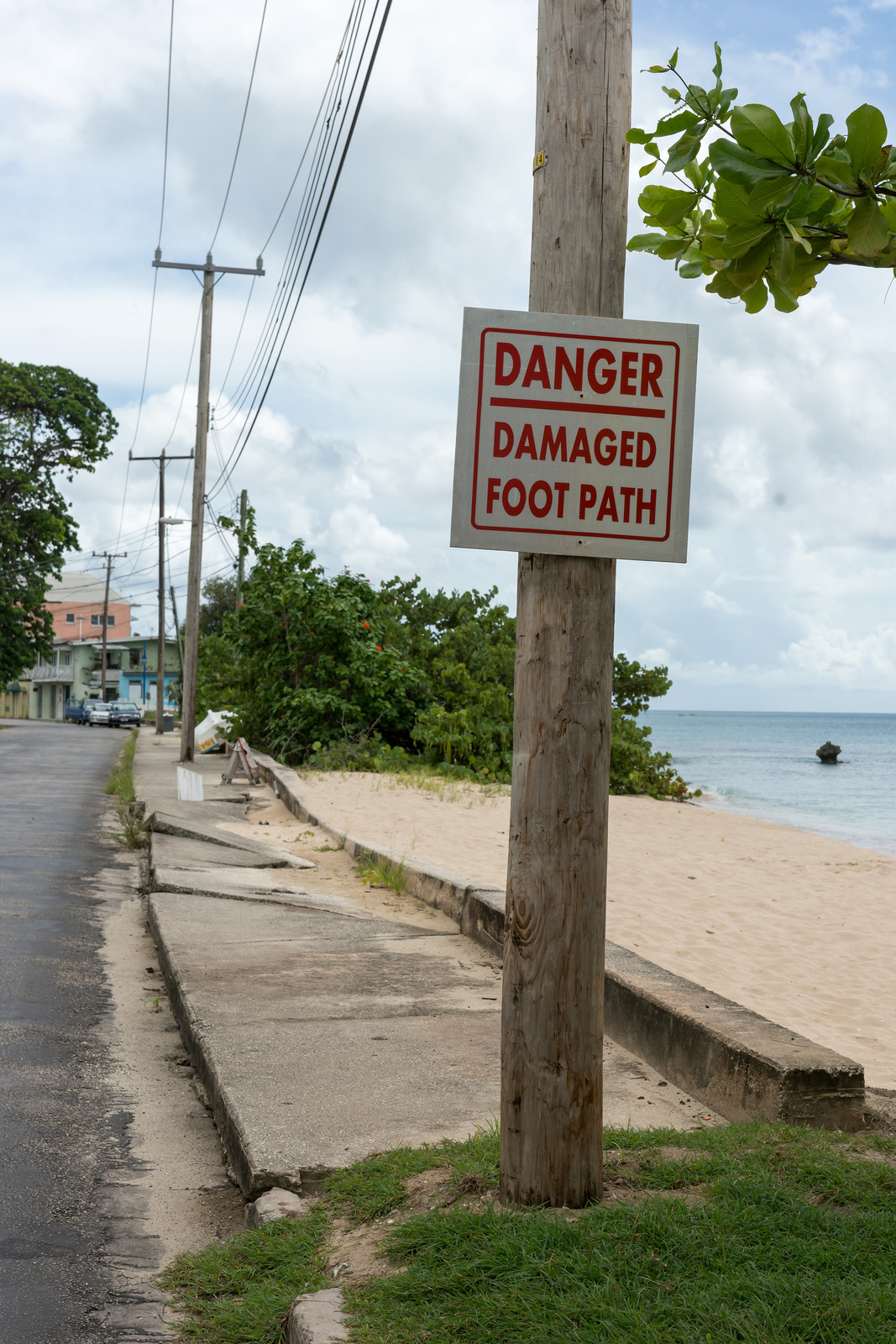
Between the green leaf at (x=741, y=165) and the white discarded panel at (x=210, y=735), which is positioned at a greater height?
the green leaf at (x=741, y=165)

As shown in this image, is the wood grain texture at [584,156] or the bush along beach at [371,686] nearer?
the wood grain texture at [584,156]

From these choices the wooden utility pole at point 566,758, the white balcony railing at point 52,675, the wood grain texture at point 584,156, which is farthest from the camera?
the white balcony railing at point 52,675

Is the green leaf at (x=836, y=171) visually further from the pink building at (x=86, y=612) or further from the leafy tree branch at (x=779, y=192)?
the pink building at (x=86, y=612)

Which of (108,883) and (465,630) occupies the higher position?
(465,630)

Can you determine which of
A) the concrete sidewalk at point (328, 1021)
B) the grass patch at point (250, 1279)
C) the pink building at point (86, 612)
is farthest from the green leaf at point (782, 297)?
the pink building at point (86, 612)

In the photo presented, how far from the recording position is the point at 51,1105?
168 inches

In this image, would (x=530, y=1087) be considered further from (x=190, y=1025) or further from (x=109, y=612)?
(x=109, y=612)

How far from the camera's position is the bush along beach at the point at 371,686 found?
62.5 ft

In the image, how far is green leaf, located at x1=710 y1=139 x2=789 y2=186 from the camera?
2.31m

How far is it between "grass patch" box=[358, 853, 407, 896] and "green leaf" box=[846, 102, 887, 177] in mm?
6784

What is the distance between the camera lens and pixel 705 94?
2.63 meters

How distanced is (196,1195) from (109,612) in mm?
91491

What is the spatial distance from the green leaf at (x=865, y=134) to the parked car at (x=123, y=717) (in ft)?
181

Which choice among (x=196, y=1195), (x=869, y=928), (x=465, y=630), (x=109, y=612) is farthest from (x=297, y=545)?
(x=109, y=612)
